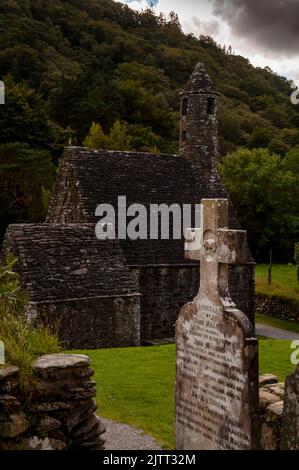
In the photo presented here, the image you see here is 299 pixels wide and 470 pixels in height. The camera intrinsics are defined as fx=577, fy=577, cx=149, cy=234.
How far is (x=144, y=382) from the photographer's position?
491 inches

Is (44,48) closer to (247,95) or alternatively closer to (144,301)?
(247,95)

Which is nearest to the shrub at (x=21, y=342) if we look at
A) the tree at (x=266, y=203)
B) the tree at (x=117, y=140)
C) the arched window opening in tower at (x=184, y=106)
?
the arched window opening in tower at (x=184, y=106)

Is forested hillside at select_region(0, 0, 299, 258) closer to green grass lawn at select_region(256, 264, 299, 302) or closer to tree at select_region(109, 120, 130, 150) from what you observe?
tree at select_region(109, 120, 130, 150)

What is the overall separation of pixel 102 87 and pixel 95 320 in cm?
4038

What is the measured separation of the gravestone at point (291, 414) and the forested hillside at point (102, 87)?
29.7 m

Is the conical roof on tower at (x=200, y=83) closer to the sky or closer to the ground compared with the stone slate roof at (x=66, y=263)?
closer to the sky

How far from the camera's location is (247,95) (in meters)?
78.4

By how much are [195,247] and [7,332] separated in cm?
292

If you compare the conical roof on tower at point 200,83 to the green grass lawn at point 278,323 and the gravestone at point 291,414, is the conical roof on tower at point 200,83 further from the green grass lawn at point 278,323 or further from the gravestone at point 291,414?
the gravestone at point 291,414

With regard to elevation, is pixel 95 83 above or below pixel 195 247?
above

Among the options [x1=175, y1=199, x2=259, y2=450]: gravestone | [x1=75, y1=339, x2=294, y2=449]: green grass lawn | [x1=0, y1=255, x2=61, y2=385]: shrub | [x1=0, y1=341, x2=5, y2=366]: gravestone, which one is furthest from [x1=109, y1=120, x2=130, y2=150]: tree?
[x1=0, y1=341, x2=5, y2=366]: gravestone

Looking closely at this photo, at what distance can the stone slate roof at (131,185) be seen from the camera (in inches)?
919

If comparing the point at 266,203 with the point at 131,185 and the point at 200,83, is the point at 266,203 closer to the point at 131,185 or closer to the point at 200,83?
the point at 200,83

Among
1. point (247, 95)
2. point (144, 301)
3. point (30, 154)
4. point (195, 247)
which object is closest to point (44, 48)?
point (247, 95)
